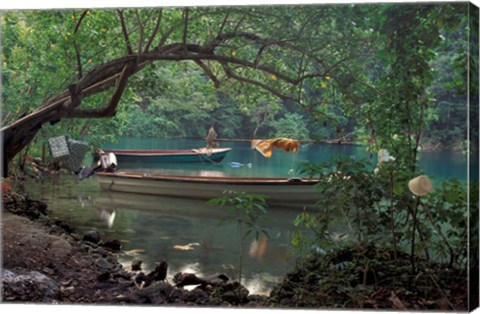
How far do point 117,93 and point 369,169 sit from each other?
1807 mm

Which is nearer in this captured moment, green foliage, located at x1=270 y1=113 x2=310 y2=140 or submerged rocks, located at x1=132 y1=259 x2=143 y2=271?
green foliage, located at x1=270 y1=113 x2=310 y2=140

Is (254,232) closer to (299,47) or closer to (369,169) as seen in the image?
(369,169)

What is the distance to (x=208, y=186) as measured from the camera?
4.50 m

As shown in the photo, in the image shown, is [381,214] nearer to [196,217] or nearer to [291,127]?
[291,127]

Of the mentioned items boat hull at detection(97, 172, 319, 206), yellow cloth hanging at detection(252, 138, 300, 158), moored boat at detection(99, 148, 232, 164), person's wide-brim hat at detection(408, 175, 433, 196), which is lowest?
boat hull at detection(97, 172, 319, 206)

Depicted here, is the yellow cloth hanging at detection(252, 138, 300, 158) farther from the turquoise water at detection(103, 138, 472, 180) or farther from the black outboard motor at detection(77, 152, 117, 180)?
the black outboard motor at detection(77, 152, 117, 180)

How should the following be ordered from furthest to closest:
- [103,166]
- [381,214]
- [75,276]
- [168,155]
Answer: [168,155] < [103,166] < [75,276] < [381,214]

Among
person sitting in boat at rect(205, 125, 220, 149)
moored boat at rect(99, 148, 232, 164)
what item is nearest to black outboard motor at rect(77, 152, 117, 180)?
moored boat at rect(99, 148, 232, 164)

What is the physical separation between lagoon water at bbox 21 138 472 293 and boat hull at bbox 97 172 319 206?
50mm

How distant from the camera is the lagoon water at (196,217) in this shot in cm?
410

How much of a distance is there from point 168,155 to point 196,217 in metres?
0.53

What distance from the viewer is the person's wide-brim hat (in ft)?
12.6

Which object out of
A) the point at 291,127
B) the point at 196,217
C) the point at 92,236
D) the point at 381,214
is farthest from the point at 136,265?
the point at 381,214

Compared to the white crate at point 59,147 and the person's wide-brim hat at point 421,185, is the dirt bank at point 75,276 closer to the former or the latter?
the white crate at point 59,147
